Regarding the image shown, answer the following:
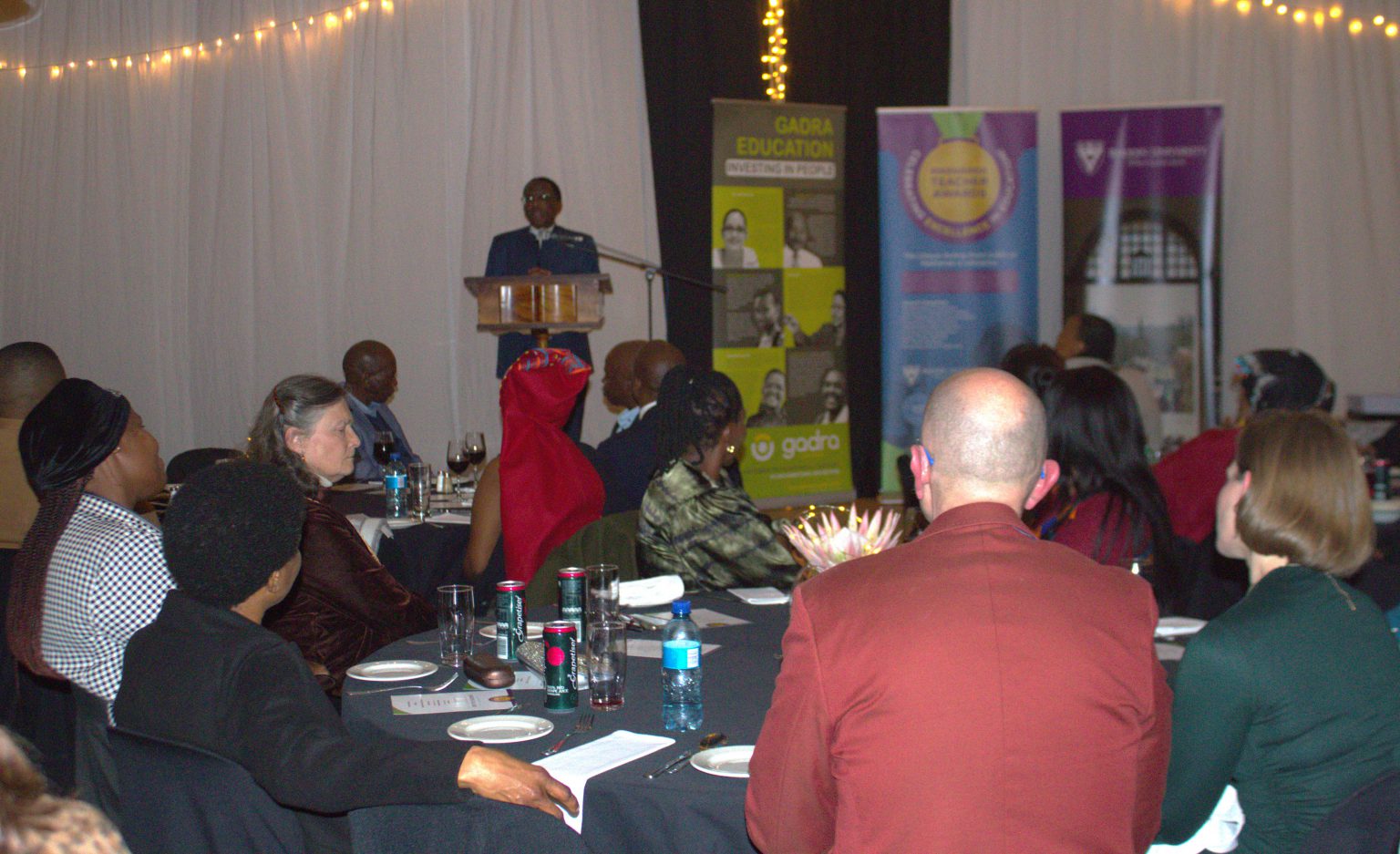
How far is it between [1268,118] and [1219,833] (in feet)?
27.4

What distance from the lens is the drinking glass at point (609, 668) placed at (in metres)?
2.26

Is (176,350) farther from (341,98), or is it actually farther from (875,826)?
(875,826)

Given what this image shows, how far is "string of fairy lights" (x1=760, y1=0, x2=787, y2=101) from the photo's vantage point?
27.0 feet

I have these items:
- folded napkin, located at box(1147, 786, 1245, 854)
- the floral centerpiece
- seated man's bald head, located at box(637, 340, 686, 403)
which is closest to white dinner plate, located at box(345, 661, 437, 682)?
the floral centerpiece

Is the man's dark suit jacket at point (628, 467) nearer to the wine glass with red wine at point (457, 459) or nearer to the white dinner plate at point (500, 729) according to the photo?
the wine glass with red wine at point (457, 459)

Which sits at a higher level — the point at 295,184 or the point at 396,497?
the point at 295,184

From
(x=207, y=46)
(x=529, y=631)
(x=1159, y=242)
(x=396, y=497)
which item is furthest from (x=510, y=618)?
(x=207, y=46)

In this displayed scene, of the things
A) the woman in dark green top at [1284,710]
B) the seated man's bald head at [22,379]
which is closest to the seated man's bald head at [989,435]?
the woman in dark green top at [1284,710]

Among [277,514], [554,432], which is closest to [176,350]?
[554,432]

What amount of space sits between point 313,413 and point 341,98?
618cm

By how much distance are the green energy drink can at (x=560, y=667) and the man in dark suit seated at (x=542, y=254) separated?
5025mm

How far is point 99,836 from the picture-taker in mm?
937

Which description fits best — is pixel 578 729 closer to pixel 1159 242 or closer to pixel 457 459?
pixel 457 459

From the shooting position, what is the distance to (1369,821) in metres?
1.61
